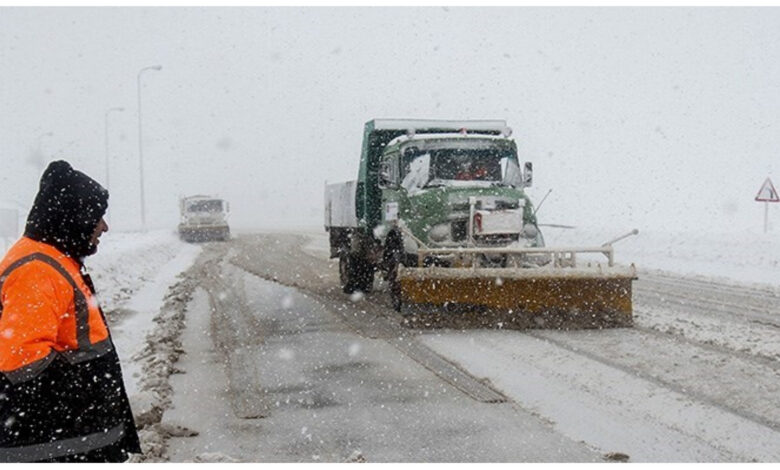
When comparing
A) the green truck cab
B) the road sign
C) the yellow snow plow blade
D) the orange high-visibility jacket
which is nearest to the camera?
the orange high-visibility jacket

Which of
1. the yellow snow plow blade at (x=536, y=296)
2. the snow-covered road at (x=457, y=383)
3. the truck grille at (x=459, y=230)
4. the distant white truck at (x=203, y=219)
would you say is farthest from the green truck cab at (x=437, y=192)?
the distant white truck at (x=203, y=219)

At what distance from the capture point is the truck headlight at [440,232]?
11.2 m

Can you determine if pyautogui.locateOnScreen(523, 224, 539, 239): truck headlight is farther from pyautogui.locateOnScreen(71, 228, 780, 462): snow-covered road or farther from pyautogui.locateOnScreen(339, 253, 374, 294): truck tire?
pyautogui.locateOnScreen(339, 253, 374, 294): truck tire

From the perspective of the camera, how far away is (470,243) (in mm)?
11008

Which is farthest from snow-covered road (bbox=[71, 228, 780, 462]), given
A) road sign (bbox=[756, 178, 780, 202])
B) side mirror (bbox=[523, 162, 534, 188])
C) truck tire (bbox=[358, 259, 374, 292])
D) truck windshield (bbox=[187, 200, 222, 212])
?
truck windshield (bbox=[187, 200, 222, 212])

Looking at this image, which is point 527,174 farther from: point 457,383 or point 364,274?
point 457,383

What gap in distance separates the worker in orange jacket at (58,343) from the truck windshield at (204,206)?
41523mm

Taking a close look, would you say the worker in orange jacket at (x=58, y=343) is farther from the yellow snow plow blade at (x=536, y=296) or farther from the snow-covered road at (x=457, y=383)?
the yellow snow plow blade at (x=536, y=296)

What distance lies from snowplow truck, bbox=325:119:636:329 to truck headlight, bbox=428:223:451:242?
0.04 feet

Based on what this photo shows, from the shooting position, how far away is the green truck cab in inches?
440

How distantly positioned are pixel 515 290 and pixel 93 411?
25.6ft

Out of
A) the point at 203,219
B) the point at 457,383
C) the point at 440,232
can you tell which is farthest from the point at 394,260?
the point at 203,219

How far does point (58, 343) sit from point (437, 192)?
28.1ft

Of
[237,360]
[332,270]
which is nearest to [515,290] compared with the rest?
[237,360]
